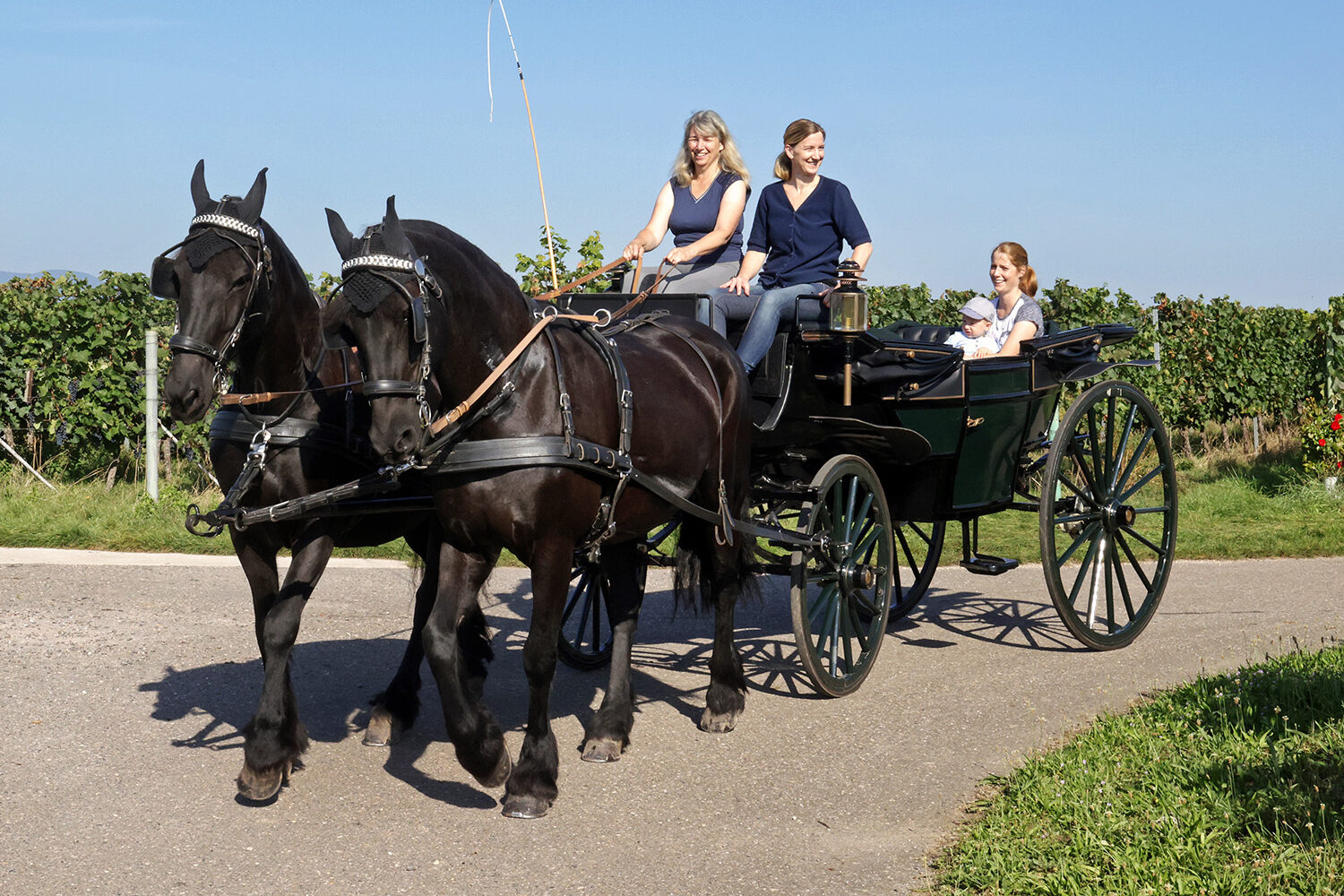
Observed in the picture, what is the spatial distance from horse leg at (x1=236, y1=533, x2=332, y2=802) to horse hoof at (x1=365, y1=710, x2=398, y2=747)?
57 cm

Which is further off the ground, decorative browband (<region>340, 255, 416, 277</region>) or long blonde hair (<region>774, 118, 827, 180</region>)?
long blonde hair (<region>774, 118, 827, 180</region>)

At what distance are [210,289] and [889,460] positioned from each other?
3557mm

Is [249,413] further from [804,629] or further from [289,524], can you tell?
[804,629]

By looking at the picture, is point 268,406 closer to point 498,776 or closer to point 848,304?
point 498,776

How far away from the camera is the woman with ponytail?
7316 millimetres

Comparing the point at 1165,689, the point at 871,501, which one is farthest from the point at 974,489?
the point at 1165,689

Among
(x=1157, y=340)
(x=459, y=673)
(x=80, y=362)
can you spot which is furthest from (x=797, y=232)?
(x=1157, y=340)

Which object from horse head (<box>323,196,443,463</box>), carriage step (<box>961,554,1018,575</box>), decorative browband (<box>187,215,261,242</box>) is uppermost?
decorative browband (<box>187,215,261,242</box>)

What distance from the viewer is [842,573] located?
6.00 metres

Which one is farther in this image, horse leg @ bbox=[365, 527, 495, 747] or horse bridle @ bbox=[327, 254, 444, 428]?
horse leg @ bbox=[365, 527, 495, 747]

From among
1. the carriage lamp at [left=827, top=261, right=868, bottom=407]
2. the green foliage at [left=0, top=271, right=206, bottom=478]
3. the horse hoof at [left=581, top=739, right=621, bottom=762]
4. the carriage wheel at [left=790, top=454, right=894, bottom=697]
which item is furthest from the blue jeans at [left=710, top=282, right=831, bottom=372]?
the green foliage at [left=0, top=271, right=206, bottom=478]

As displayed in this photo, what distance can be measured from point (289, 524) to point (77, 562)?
197 inches

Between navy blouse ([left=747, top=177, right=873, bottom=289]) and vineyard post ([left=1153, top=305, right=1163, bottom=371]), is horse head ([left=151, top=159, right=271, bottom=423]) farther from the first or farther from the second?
vineyard post ([left=1153, top=305, right=1163, bottom=371])

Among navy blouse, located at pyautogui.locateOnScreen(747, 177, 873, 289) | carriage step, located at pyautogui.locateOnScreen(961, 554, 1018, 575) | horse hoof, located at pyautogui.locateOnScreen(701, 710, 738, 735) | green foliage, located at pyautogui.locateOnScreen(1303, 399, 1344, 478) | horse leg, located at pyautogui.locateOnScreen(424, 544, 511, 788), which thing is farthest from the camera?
green foliage, located at pyautogui.locateOnScreen(1303, 399, 1344, 478)
